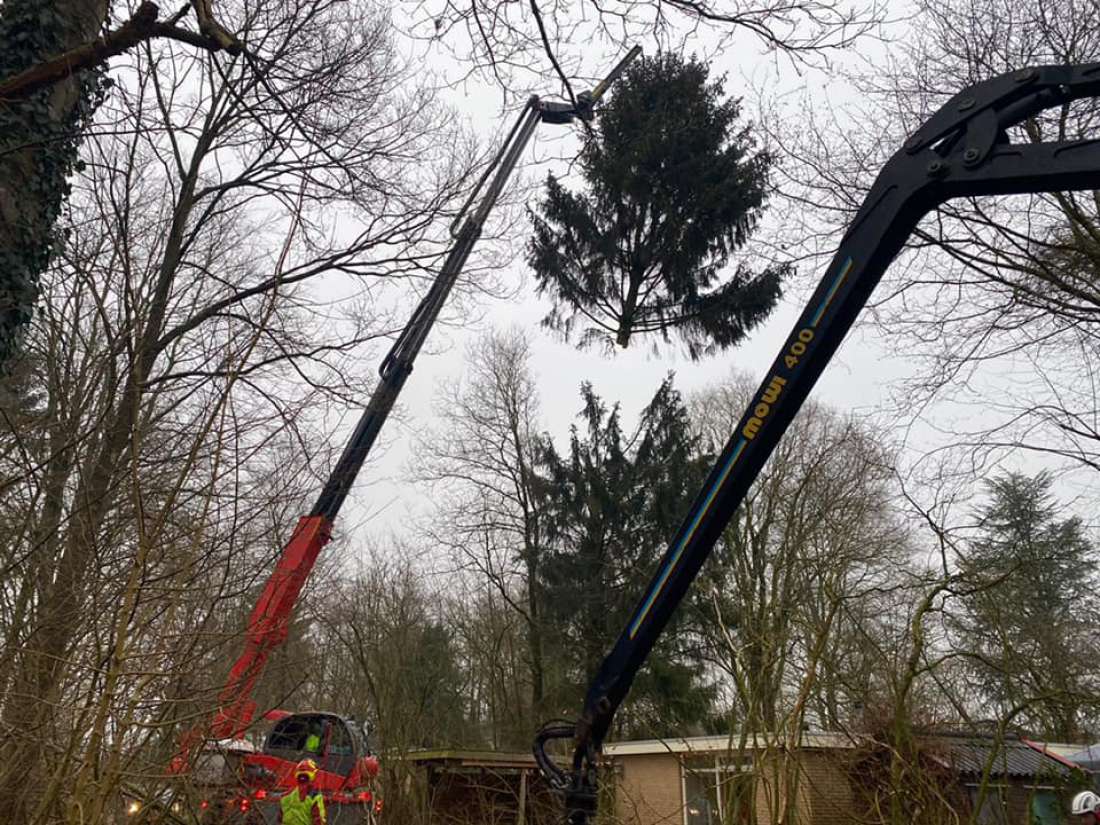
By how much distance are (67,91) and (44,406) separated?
241 cm

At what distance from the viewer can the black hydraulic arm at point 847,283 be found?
371 cm

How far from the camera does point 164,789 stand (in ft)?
10.3

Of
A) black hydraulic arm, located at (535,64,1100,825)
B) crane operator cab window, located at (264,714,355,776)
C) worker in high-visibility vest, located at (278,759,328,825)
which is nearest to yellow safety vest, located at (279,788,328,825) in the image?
Answer: worker in high-visibility vest, located at (278,759,328,825)

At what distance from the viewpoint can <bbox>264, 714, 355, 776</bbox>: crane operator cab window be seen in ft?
23.3

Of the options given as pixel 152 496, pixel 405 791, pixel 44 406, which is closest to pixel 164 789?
pixel 152 496

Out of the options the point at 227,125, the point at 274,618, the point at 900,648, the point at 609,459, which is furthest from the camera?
the point at 609,459

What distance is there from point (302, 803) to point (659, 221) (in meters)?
5.35

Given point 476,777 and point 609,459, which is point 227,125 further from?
point 609,459

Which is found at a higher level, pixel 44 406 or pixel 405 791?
pixel 44 406

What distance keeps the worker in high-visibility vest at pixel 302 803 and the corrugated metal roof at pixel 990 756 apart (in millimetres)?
4450

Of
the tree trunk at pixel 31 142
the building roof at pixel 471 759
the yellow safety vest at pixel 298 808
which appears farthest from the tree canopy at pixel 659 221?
the building roof at pixel 471 759

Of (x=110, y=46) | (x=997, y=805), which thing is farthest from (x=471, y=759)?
(x=110, y=46)

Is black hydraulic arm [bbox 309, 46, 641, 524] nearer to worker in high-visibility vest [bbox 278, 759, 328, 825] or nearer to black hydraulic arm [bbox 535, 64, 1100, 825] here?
worker in high-visibility vest [bbox 278, 759, 328, 825]

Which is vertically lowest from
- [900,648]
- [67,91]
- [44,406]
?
[900,648]
